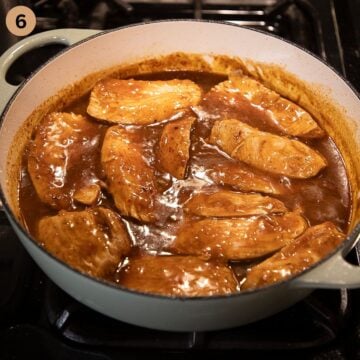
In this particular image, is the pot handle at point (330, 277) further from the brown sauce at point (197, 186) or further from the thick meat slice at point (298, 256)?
the brown sauce at point (197, 186)

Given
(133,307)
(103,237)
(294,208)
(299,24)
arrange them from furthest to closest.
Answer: (299,24), (294,208), (103,237), (133,307)

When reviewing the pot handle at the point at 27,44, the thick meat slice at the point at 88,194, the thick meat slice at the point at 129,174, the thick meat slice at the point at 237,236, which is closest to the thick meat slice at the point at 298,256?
the thick meat slice at the point at 237,236

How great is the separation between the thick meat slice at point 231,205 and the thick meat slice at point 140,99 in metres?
0.36

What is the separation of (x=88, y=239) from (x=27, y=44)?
23.5 inches

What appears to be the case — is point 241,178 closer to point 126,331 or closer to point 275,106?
point 275,106

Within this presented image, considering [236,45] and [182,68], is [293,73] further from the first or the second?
[182,68]

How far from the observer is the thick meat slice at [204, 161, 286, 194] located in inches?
55.8

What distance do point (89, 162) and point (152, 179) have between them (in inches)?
7.6

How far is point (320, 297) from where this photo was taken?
4.39ft

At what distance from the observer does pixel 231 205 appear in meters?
1.35

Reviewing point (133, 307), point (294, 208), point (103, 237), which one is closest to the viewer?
point (133, 307)

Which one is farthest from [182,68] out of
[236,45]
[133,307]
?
[133,307]

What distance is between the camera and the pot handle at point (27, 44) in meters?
1.42

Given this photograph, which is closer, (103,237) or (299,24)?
(103,237)
